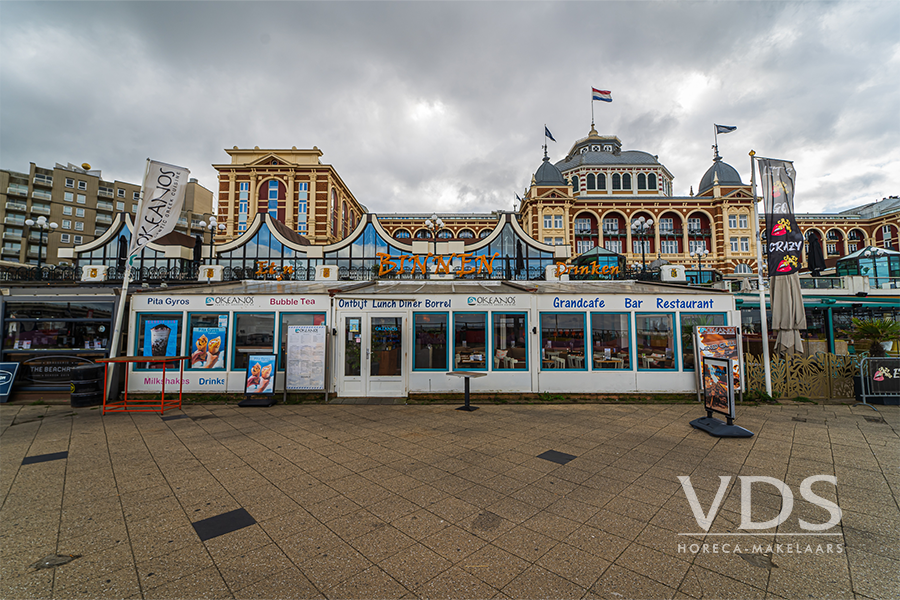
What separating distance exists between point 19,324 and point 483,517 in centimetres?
1412

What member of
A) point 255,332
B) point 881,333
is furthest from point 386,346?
point 881,333

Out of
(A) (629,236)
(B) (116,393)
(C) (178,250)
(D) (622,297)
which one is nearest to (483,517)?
(D) (622,297)

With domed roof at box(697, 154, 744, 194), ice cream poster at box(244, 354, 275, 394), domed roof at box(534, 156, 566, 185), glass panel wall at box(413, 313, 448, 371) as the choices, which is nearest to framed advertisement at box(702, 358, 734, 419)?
glass panel wall at box(413, 313, 448, 371)

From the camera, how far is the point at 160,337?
1048 centimetres

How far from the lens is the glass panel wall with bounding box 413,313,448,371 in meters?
10.4

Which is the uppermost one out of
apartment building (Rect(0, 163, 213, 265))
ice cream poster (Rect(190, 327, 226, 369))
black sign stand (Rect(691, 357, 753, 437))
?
apartment building (Rect(0, 163, 213, 265))

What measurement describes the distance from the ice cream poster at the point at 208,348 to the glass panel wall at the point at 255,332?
440mm

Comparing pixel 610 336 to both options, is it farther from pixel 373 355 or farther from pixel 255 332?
pixel 255 332

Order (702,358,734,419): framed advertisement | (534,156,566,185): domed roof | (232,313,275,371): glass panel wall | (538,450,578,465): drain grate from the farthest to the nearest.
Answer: (534,156,566,185): domed roof
(232,313,275,371): glass panel wall
(702,358,734,419): framed advertisement
(538,450,578,465): drain grate

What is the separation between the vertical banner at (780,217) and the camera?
9703 mm

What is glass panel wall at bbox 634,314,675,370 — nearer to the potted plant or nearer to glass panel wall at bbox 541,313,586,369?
glass panel wall at bbox 541,313,586,369

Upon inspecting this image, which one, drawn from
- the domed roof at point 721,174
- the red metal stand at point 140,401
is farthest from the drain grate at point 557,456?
the domed roof at point 721,174

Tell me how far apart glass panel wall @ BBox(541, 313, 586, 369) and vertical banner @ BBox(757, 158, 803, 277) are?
17.3 ft

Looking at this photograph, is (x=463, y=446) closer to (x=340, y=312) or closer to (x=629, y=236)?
(x=340, y=312)
